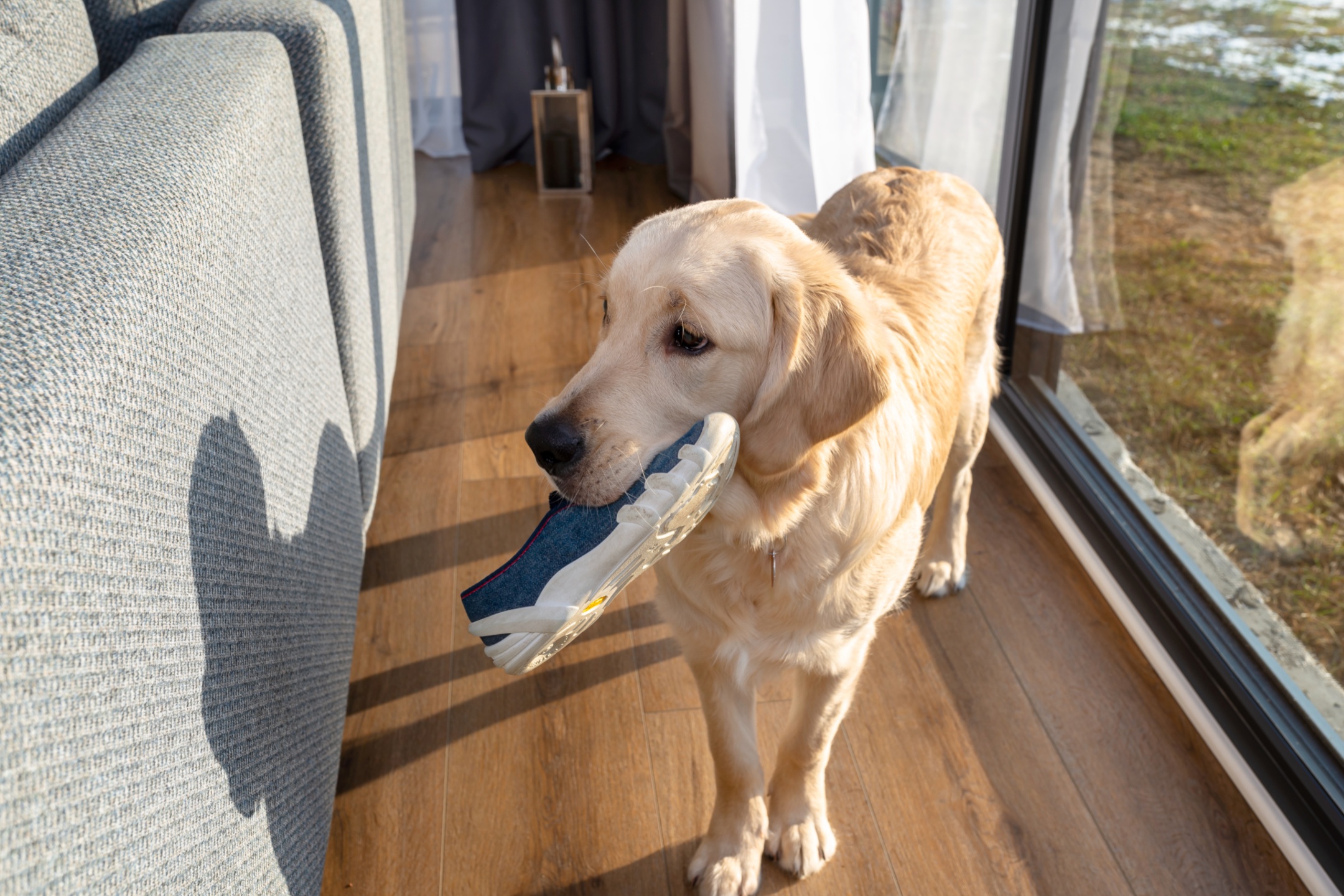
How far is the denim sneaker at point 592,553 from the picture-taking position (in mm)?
889

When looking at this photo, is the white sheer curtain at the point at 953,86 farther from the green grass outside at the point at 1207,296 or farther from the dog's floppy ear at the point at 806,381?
the dog's floppy ear at the point at 806,381

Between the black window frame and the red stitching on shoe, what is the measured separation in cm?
124

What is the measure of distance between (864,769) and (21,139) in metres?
1.53

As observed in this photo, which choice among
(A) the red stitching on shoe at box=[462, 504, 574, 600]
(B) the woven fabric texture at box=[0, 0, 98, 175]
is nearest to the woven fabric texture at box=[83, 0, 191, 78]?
(B) the woven fabric texture at box=[0, 0, 98, 175]

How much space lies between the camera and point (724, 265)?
1.05m

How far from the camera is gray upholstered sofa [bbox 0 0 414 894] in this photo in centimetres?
60

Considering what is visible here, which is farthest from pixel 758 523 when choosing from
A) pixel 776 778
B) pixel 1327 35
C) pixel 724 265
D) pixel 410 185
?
pixel 410 185

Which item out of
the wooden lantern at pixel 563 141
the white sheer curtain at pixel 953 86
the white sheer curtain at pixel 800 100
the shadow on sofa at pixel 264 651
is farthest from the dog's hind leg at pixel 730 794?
the wooden lantern at pixel 563 141

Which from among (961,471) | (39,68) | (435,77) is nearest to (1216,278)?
(961,471)

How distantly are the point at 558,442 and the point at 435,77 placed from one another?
3.91 m

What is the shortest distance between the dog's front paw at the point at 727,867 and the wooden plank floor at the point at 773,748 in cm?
5

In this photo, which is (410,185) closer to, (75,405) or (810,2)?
(810,2)

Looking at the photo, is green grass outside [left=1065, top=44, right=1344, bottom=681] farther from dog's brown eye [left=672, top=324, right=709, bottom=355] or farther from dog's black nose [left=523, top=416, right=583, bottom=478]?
dog's black nose [left=523, top=416, right=583, bottom=478]

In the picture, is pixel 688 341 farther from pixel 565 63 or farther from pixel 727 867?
pixel 565 63
